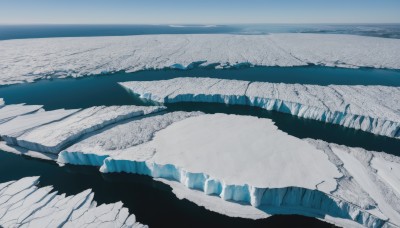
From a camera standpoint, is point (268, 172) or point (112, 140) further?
point (112, 140)

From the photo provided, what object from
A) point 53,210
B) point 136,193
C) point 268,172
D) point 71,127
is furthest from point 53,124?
point 268,172

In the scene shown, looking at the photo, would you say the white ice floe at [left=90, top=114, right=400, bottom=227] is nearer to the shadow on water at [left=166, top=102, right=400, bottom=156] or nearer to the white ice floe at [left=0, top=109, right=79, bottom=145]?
the shadow on water at [left=166, top=102, right=400, bottom=156]

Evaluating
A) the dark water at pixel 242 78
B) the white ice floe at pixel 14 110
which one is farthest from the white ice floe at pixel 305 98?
the white ice floe at pixel 14 110

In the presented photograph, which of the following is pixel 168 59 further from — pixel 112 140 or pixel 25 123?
pixel 112 140

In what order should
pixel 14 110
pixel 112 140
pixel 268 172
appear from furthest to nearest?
pixel 14 110 < pixel 112 140 < pixel 268 172

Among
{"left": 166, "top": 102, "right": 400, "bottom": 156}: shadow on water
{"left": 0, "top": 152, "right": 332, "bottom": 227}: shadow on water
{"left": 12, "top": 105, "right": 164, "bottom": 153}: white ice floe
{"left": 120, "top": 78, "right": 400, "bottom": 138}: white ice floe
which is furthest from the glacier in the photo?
{"left": 166, "top": 102, "right": 400, "bottom": 156}: shadow on water

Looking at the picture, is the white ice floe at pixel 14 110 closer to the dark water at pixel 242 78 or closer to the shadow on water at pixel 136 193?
the dark water at pixel 242 78
